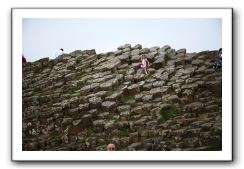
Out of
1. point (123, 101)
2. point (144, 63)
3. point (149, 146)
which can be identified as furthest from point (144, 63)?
point (149, 146)

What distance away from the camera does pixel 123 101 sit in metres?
4.62

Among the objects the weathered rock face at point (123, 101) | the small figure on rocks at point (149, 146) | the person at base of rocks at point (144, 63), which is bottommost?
the small figure on rocks at point (149, 146)

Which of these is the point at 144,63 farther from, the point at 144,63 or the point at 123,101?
the point at 123,101

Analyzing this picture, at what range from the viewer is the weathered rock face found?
180 inches

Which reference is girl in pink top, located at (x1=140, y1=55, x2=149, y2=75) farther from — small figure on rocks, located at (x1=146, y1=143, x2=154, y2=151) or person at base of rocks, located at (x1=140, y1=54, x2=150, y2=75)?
small figure on rocks, located at (x1=146, y1=143, x2=154, y2=151)

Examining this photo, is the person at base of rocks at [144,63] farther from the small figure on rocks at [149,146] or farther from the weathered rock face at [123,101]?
the small figure on rocks at [149,146]

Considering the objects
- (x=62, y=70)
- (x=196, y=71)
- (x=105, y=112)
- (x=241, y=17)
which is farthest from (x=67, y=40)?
(x=241, y=17)

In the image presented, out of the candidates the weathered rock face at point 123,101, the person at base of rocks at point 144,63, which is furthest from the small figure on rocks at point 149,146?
the person at base of rocks at point 144,63

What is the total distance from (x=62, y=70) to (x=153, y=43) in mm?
724

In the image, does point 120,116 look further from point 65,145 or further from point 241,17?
point 241,17

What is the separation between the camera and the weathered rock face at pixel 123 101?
15.0 feet

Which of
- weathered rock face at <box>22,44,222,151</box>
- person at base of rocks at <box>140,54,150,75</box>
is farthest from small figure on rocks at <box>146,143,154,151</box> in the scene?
person at base of rocks at <box>140,54,150,75</box>

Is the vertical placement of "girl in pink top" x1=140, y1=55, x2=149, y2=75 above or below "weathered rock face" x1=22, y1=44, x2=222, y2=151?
above

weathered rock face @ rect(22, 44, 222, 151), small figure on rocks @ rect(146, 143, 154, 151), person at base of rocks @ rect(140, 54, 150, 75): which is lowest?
small figure on rocks @ rect(146, 143, 154, 151)
